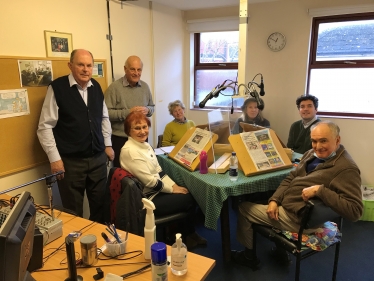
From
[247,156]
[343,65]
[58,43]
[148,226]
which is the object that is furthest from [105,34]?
[343,65]

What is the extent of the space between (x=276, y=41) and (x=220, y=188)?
8.00 feet

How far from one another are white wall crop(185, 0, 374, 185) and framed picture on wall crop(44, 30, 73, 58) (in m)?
2.15

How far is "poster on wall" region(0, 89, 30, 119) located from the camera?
84.4 inches

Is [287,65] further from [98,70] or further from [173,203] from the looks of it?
[173,203]

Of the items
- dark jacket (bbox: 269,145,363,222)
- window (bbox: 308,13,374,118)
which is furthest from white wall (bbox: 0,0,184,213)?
dark jacket (bbox: 269,145,363,222)

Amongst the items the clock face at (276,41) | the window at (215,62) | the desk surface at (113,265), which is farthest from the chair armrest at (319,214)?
the window at (215,62)

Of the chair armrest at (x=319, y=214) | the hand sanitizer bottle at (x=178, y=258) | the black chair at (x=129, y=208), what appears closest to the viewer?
the hand sanitizer bottle at (x=178, y=258)

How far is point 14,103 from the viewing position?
2.21m

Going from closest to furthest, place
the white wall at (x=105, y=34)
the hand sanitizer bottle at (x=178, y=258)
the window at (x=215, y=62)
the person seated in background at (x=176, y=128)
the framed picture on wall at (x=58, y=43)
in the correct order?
the hand sanitizer bottle at (x=178, y=258) < the white wall at (x=105, y=34) < the framed picture on wall at (x=58, y=43) < the person seated in background at (x=176, y=128) < the window at (x=215, y=62)

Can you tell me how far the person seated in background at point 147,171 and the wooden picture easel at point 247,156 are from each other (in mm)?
471

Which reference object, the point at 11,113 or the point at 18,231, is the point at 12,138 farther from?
the point at 18,231

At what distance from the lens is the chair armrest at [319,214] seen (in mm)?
1744

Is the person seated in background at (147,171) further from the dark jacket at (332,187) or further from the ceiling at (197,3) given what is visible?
the ceiling at (197,3)

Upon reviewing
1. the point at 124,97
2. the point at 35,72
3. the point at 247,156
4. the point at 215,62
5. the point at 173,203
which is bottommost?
the point at 173,203
